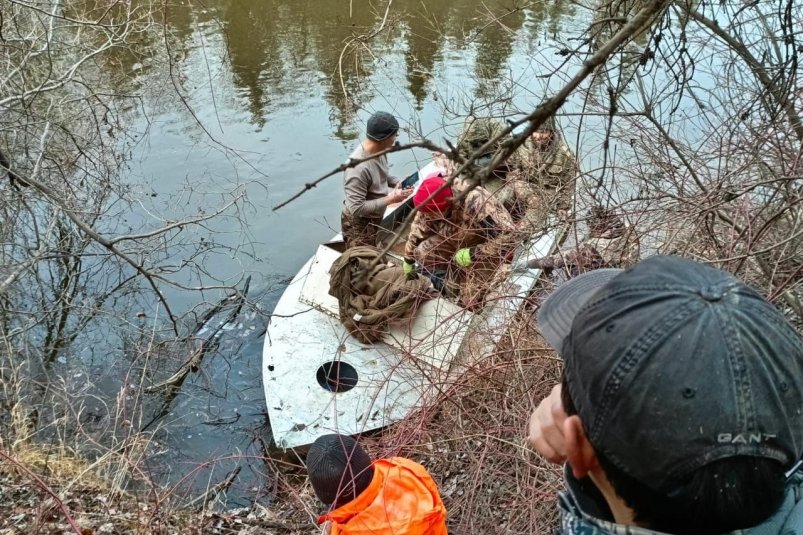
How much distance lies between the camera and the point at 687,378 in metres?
0.87

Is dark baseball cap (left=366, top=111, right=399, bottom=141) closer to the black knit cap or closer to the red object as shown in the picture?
the red object

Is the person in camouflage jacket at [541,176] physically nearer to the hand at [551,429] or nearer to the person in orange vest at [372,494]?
the person in orange vest at [372,494]

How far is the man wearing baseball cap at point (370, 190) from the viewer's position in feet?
17.2

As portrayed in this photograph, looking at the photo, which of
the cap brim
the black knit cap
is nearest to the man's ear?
the cap brim

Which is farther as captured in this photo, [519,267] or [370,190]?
[370,190]

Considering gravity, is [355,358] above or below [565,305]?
below

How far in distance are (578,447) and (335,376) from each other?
4.28 meters

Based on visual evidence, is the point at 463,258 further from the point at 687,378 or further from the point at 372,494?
the point at 687,378

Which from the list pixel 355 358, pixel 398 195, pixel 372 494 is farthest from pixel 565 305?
pixel 398 195

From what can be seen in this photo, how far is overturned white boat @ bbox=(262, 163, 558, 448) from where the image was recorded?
4.61 meters

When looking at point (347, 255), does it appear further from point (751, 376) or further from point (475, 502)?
point (751, 376)

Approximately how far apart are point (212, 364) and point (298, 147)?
5420 mm

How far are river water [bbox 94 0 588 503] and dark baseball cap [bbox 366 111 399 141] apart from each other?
29 cm

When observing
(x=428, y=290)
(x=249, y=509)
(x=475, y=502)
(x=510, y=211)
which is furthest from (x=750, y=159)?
(x=249, y=509)
